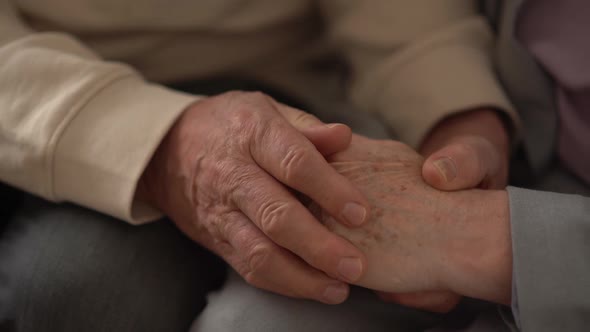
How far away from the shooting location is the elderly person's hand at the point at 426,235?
0.58m

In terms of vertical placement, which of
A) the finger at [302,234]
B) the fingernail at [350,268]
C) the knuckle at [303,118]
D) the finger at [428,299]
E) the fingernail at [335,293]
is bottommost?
the finger at [428,299]

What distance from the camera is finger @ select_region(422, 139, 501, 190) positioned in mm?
631

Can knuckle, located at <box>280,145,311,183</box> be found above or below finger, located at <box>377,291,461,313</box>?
above

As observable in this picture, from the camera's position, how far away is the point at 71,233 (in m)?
0.70

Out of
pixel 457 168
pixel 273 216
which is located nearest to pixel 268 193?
pixel 273 216

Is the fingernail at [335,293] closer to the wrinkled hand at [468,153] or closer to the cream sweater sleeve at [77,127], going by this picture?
the wrinkled hand at [468,153]

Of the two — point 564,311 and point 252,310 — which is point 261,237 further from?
point 564,311

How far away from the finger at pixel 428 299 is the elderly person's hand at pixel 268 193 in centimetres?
7

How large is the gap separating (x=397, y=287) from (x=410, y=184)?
0.13 meters

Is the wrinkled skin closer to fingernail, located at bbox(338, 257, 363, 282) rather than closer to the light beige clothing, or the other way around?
fingernail, located at bbox(338, 257, 363, 282)

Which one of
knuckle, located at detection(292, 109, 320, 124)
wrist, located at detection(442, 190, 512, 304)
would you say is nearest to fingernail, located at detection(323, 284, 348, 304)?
wrist, located at detection(442, 190, 512, 304)

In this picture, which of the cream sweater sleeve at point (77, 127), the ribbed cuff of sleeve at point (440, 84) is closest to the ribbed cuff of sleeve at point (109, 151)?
the cream sweater sleeve at point (77, 127)

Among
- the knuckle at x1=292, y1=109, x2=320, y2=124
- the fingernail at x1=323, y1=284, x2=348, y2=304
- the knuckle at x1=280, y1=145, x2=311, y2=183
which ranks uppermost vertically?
the knuckle at x1=280, y1=145, x2=311, y2=183

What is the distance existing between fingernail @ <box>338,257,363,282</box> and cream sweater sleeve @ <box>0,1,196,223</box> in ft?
0.96
